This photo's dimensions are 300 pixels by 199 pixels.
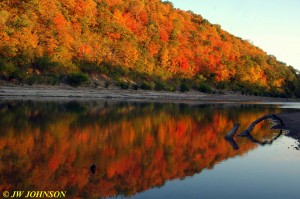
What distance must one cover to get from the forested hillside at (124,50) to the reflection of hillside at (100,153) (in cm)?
4327

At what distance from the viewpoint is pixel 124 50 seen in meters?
104

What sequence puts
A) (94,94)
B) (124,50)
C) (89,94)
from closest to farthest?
(89,94) → (94,94) → (124,50)

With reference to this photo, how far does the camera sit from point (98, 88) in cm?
8306

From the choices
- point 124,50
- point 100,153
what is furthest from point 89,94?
point 100,153

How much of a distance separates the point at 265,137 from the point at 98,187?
1953 cm

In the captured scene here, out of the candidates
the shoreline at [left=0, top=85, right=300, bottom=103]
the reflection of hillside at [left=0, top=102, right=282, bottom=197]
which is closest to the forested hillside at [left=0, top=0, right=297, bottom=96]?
the shoreline at [left=0, top=85, right=300, bottom=103]

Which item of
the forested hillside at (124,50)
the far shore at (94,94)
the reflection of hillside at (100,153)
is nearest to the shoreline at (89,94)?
the far shore at (94,94)

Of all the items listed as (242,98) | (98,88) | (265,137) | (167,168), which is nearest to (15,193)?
(167,168)

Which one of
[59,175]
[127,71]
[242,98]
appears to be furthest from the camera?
[242,98]

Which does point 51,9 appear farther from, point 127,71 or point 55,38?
point 127,71

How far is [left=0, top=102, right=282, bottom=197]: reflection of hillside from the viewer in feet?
46.3

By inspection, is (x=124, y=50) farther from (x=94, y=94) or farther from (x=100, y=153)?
(x=100, y=153)

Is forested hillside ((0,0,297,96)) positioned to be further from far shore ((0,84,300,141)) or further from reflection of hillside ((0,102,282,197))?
reflection of hillside ((0,102,282,197))

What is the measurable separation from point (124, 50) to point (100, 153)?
85737 mm
